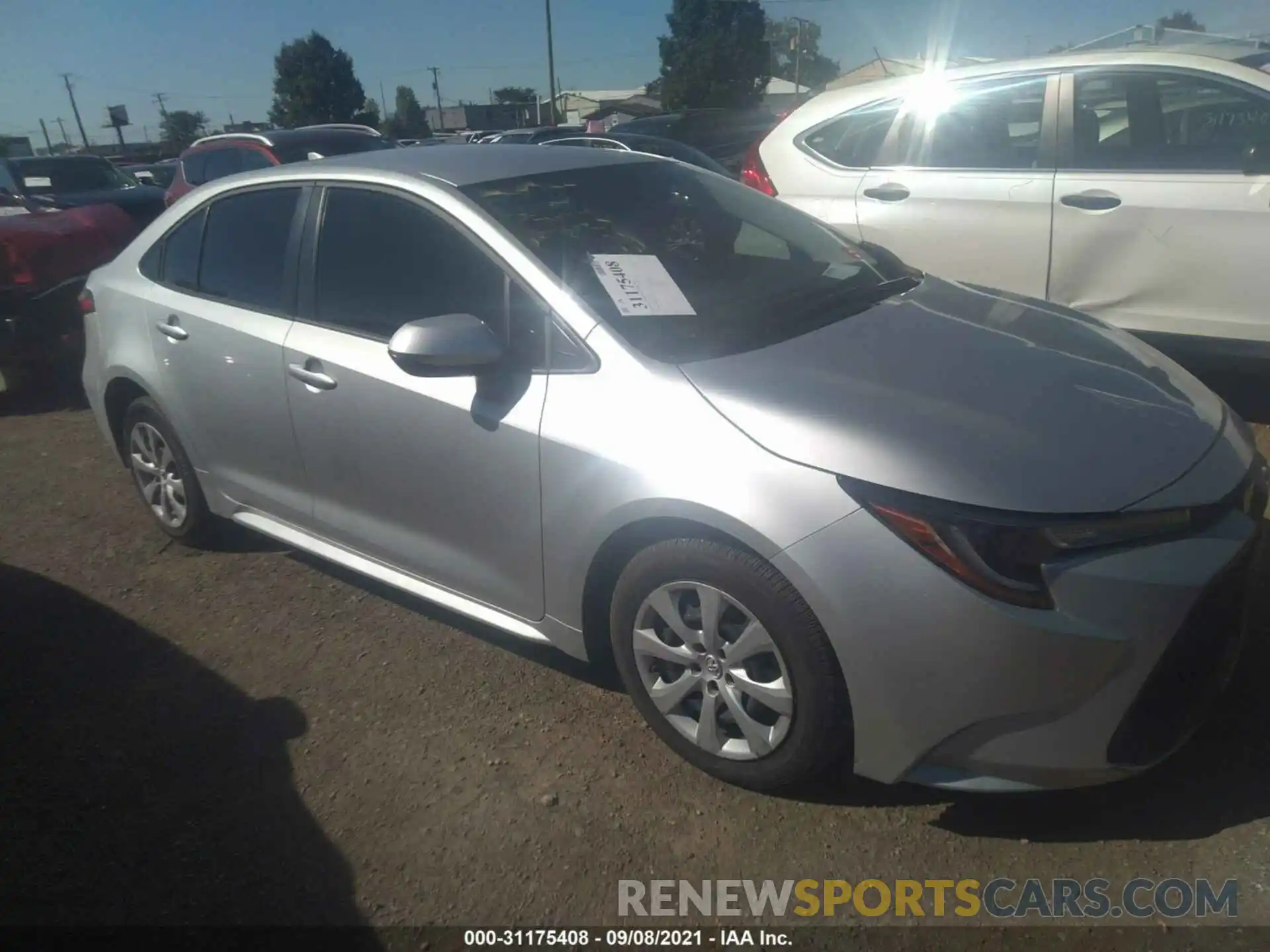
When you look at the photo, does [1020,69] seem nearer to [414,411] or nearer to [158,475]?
[414,411]

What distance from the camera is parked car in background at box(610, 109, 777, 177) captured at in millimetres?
17797

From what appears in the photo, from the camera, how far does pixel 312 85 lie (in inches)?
2707

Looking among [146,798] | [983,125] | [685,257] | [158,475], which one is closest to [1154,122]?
[983,125]

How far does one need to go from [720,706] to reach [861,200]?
3677mm

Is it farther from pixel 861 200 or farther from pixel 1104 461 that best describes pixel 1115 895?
pixel 861 200

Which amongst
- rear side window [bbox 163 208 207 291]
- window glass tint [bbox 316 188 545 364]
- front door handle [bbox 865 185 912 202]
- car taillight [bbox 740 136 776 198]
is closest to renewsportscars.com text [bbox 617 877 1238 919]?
window glass tint [bbox 316 188 545 364]

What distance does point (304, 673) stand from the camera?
3293 mm

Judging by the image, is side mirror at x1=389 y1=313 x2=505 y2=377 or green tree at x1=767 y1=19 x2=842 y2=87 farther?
green tree at x1=767 y1=19 x2=842 y2=87

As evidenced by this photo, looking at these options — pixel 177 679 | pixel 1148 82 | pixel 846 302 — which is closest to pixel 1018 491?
pixel 846 302

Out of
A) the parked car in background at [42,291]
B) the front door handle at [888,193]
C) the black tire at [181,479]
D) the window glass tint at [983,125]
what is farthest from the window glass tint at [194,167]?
the window glass tint at [983,125]

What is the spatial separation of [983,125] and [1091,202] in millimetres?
734

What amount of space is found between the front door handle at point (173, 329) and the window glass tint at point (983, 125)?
372cm

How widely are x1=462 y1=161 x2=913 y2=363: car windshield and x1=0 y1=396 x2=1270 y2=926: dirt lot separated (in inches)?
47.0

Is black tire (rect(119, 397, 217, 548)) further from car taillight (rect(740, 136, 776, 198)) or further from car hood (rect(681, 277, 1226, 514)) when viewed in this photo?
car taillight (rect(740, 136, 776, 198))
